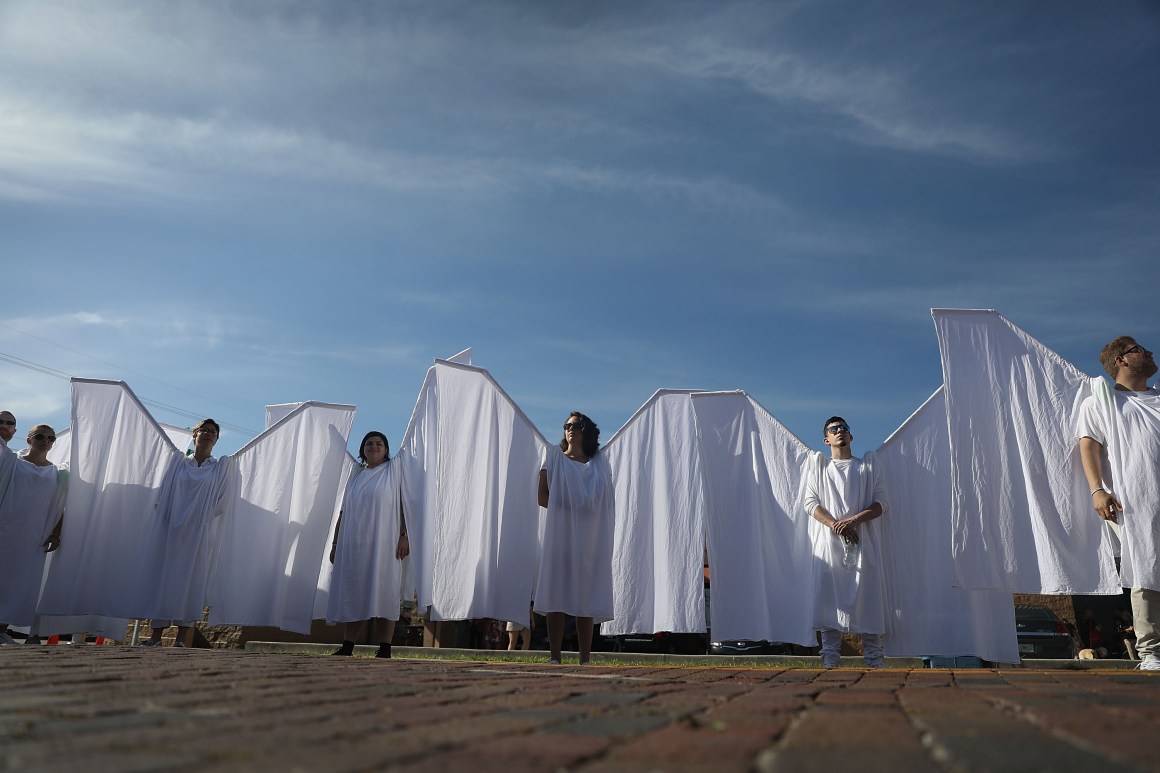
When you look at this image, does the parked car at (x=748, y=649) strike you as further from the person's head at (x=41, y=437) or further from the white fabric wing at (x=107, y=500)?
the person's head at (x=41, y=437)

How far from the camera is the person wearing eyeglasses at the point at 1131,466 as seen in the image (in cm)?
567

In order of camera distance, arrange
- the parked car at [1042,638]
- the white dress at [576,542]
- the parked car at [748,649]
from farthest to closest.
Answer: the parked car at [748,649] → the parked car at [1042,638] → the white dress at [576,542]

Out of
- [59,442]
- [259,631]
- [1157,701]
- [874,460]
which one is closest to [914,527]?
[874,460]

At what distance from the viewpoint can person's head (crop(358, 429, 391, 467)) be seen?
833cm

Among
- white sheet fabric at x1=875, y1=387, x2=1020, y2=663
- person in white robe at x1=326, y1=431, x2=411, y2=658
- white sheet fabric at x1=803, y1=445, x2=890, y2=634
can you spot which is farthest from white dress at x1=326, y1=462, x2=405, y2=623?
white sheet fabric at x1=875, y1=387, x2=1020, y2=663

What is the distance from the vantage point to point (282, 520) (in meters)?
9.05

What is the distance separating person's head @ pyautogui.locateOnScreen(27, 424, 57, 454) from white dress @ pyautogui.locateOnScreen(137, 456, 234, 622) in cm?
142

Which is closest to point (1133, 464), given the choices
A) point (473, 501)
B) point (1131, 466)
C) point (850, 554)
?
point (1131, 466)

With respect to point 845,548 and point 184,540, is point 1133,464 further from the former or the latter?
point 184,540

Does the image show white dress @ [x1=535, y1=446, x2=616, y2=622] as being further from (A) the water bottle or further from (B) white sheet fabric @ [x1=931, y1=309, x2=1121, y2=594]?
(B) white sheet fabric @ [x1=931, y1=309, x2=1121, y2=594]

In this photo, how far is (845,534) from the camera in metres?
7.43

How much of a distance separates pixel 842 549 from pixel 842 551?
17 millimetres

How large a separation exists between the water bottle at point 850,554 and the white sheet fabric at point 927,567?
362 mm

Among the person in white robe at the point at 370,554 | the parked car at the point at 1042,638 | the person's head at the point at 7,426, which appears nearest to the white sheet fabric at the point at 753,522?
the person in white robe at the point at 370,554
